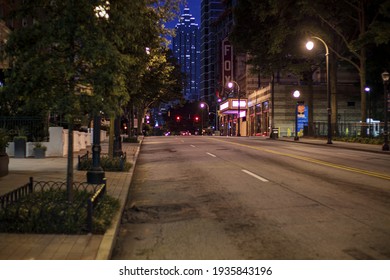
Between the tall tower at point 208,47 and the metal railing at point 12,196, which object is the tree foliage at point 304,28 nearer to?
the metal railing at point 12,196

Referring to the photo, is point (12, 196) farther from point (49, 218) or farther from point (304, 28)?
point (304, 28)

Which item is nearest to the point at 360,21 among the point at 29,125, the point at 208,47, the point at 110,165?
the point at 29,125

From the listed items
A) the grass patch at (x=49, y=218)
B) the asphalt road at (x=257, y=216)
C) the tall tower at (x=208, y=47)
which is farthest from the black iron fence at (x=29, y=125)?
the tall tower at (x=208, y=47)

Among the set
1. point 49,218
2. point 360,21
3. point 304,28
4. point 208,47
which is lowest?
point 49,218

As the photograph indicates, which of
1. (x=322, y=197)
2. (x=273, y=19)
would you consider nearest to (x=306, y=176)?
(x=322, y=197)

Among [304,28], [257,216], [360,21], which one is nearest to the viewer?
[257,216]

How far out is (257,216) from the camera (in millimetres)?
8758

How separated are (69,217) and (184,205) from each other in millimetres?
3340

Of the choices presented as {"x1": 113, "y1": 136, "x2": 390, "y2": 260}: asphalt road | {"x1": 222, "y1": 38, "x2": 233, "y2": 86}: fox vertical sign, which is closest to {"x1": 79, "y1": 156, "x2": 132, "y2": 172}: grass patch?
{"x1": 113, "y1": 136, "x2": 390, "y2": 260}: asphalt road

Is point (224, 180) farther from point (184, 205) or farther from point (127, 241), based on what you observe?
Result: point (127, 241)

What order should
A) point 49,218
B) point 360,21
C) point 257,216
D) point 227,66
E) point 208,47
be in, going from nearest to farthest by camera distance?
point 49,218 → point 257,216 → point 360,21 → point 227,66 → point 208,47

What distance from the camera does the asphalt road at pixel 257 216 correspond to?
6.52 metres

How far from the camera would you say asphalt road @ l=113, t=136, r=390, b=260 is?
652 cm

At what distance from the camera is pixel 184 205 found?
10.1 meters
